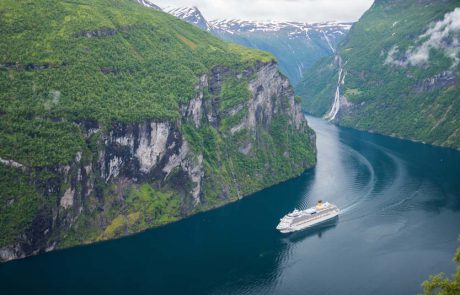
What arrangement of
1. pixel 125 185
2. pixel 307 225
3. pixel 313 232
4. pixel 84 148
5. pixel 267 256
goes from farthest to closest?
pixel 125 185 < pixel 307 225 < pixel 84 148 < pixel 313 232 < pixel 267 256

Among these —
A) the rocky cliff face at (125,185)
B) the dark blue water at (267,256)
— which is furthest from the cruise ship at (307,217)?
the rocky cliff face at (125,185)

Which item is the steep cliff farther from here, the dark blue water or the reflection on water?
the reflection on water

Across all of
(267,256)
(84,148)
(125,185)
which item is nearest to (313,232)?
(267,256)

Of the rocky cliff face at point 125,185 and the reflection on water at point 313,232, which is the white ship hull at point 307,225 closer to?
the reflection on water at point 313,232

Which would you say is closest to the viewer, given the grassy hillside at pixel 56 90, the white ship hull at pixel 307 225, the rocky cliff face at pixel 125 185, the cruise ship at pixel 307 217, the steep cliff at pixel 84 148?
the steep cliff at pixel 84 148

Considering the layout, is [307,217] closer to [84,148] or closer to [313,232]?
[313,232]

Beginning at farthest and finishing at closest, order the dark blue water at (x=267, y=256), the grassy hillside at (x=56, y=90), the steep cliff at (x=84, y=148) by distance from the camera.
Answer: the grassy hillside at (x=56, y=90), the steep cliff at (x=84, y=148), the dark blue water at (x=267, y=256)
